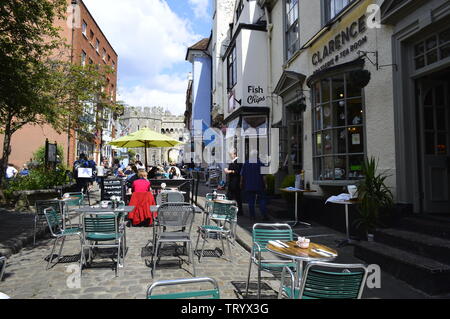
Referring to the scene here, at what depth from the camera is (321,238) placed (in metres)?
6.86

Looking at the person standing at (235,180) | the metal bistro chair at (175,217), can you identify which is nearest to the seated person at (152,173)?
the person standing at (235,180)

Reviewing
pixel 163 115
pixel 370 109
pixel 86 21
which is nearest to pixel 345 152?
pixel 370 109

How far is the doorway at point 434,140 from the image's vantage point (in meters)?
5.89

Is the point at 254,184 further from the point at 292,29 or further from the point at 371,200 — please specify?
the point at 292,29

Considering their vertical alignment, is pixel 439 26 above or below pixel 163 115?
below

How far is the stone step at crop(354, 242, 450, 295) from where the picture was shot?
3.90 m

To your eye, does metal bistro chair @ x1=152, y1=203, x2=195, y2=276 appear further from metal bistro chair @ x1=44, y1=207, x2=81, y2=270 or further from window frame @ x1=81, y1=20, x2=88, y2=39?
window frame @ x1=81, y1=20, x2=88, y2=39

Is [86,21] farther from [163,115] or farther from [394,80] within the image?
[163,115]

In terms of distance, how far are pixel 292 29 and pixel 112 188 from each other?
8.07m

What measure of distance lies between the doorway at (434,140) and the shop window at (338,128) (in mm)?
1353

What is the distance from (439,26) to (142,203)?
7.21 m

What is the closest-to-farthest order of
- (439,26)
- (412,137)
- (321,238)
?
(439,26) < (412,137) < (321,238)

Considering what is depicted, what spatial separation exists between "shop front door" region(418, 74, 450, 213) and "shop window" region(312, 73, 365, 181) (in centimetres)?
136

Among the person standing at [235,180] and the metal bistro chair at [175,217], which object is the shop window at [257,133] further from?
the metal bistro chair at [175,217]
